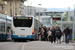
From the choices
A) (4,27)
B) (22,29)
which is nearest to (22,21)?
(22,29)

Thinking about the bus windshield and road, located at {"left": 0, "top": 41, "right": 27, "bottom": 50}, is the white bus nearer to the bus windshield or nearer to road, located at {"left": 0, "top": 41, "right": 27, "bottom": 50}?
the bus windshield

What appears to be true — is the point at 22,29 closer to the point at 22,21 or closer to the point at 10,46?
the point at 22,21

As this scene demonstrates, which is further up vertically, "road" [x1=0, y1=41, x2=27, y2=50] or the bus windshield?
A: the bus windshield

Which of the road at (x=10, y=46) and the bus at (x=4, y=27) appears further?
the bus at (x=4, y=27)

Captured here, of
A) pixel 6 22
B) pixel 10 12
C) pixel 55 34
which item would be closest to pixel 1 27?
pixel 6 22

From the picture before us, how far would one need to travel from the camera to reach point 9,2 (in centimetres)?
7956

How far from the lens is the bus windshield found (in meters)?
25.1

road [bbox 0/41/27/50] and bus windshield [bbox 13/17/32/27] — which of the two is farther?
bus windshield [bbox 13/17/32/27]

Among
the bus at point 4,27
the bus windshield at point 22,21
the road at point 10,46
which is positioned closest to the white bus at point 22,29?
the bus windshield at point 22,21

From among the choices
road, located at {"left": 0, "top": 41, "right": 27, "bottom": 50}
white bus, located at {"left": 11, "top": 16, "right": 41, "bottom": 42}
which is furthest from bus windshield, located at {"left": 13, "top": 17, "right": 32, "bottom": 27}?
road, located at {"left": 0, "top": 41, "right": 27, "bottom": 50}

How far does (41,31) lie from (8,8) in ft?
169

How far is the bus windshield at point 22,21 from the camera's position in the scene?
25062 millimetres

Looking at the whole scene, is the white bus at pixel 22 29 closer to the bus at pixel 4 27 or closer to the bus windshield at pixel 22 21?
the bus windshield at pixel 22 21

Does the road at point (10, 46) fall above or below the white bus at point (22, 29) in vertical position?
below
